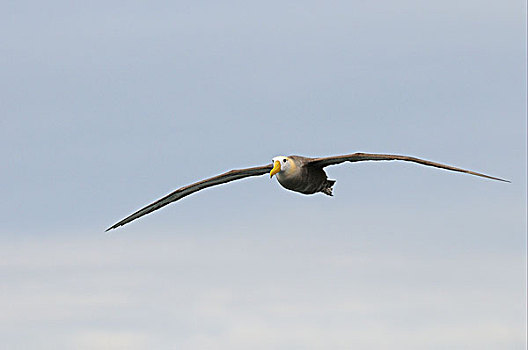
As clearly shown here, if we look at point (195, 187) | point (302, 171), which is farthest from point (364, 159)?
point (195, 187)

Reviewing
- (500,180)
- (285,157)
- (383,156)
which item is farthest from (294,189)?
(500,180)

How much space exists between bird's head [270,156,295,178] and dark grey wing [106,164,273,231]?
5.22ft

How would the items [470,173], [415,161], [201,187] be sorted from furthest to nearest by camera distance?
[201,187] < [415,161] < [470,173]

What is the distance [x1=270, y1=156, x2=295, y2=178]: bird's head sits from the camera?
1078 inches

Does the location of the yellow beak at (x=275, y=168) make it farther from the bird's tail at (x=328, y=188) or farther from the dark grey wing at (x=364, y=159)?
the bird's tail at (x=328, y=188)

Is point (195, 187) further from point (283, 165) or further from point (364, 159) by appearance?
point (364, 159)

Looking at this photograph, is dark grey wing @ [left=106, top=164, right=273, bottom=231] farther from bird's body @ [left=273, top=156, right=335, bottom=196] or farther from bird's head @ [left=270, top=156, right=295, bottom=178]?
bird's head @ [left=270, top=156, right=295, bottom=178]

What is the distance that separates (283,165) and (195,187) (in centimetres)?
494

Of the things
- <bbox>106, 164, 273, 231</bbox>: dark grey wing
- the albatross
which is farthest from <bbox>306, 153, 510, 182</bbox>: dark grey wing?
<bbox>106, 164, 273, 231</bbox>: dark grey wing

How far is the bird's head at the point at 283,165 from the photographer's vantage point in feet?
89.8

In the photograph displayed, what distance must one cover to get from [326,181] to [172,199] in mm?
5631

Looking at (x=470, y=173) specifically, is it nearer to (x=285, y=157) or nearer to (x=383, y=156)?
(x=383, y=156)

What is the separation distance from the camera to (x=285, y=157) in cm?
2758

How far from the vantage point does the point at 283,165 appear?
1081 inches
